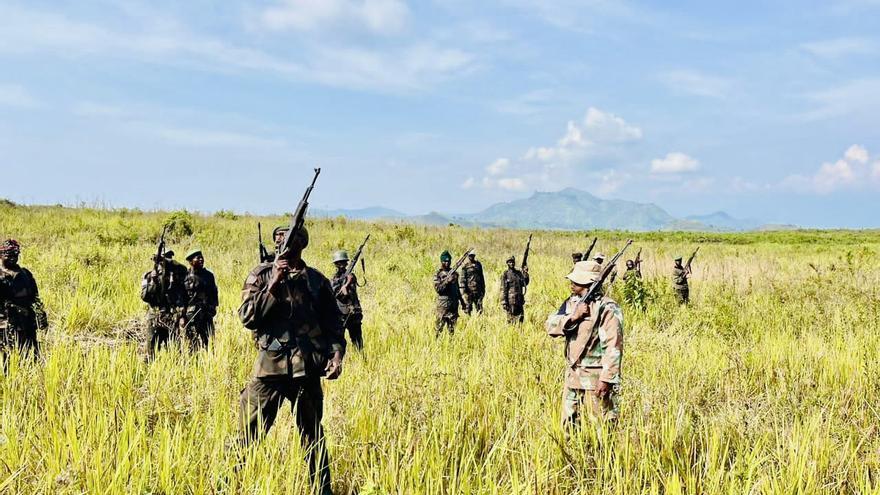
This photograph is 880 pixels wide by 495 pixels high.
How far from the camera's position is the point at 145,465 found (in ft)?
9.91

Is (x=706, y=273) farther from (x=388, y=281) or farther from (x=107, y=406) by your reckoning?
(x=107, y=406)

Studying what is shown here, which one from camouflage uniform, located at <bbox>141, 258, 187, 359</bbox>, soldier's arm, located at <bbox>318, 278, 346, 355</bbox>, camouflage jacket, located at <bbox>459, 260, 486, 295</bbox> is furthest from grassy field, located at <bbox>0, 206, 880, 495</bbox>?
Answer: camouflage jacket, located at <bbox>459, 260, 486, 295</bbox>

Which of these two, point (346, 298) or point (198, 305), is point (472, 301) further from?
point (198, 305)

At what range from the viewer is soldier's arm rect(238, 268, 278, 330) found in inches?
137

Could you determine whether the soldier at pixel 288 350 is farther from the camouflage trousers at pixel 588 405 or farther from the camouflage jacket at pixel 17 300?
the camouflage jacket at pixel 17 300

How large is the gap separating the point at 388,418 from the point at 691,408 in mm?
2813

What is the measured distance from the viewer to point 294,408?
362cm

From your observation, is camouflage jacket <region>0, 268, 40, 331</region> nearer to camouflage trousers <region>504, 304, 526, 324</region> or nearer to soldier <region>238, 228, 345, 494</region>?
soldier <region>238, 228, 345, 494</region>

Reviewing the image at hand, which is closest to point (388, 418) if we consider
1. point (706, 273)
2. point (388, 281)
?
point (388, 281)

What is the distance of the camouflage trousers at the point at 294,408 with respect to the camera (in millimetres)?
3490

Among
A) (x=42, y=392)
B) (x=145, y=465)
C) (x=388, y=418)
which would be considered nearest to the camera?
(x=145, y=465)

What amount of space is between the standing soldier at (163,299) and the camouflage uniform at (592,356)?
220 inches

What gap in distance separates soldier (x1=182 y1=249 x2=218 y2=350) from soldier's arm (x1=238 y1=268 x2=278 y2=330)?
15.1 ft

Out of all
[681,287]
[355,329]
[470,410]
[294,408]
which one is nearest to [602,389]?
A: [470,410]
